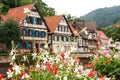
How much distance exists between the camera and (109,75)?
8328 millimetres

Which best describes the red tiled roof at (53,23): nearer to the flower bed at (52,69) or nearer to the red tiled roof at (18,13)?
the red tiled roof at (18,13)

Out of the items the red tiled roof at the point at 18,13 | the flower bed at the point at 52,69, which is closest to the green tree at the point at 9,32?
the red tiled roof at the point at 18,13

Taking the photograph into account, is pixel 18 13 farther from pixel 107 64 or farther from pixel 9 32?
pixel 107 64

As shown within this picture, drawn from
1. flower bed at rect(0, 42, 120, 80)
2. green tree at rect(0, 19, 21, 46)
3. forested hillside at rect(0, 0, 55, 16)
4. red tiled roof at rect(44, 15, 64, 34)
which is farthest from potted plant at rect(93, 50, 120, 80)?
red tiled roof at rect(44, 15, 64, 34)

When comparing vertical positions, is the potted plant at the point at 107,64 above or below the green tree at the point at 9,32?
above

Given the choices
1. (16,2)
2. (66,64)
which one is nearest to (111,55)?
(66,64)

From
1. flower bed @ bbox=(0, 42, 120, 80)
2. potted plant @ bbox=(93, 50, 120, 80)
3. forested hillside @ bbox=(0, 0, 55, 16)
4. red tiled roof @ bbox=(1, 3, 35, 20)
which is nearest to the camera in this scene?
flower bed @ bbox=(0, 42, 120, 80)

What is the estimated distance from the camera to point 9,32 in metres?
40.3

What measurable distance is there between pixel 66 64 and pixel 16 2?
57874 millimetres

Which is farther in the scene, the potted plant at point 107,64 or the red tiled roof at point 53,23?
the red tiled roof at point 53,23

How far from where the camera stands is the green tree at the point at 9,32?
39.7 m

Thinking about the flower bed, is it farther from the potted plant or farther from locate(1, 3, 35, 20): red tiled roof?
locate(1, 3, 35, 20): red tiled roof

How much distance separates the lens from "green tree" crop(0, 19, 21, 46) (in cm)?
3972

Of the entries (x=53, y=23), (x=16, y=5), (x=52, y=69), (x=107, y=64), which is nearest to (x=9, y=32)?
(x=53, y=23)
